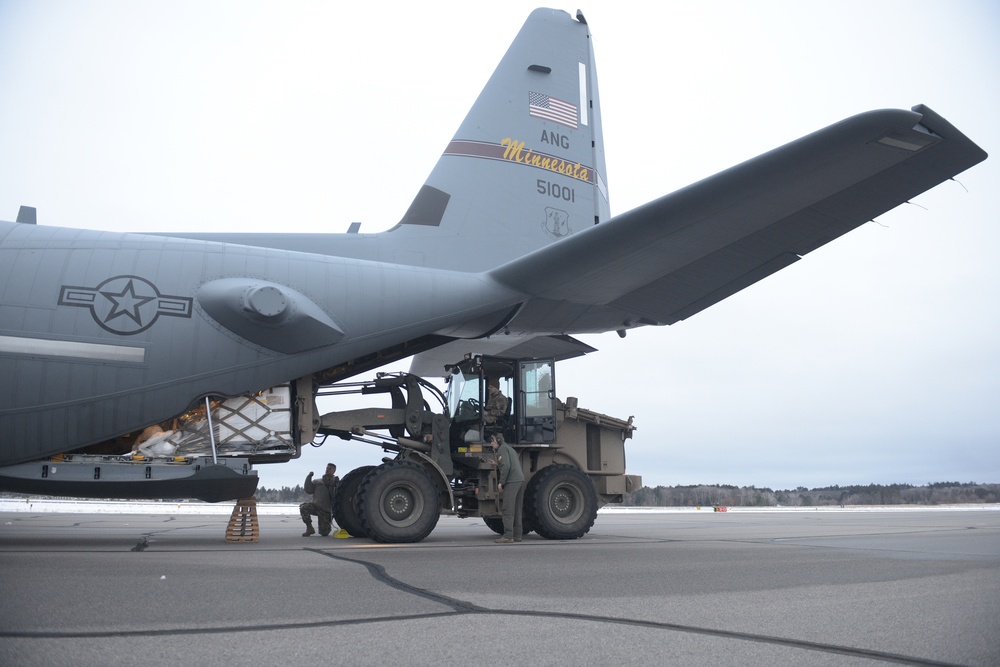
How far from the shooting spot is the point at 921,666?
3.07 metres

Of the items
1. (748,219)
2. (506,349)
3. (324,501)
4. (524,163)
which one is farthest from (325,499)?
(748,219)

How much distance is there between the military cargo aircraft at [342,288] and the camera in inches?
327

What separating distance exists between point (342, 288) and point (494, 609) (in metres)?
6.10

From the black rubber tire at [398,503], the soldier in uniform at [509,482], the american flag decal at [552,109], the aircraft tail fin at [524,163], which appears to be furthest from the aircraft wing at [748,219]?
the american flag decal at [552,109]

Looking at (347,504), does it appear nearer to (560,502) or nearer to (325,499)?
(325,499)

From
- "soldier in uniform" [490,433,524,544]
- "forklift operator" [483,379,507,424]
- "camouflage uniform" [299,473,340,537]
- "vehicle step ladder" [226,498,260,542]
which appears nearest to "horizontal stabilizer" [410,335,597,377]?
"forklift operator" [483,379,507,424]

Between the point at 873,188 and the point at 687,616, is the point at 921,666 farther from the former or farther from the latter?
the point at 873,188

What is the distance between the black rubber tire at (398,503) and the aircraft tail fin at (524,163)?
3.03 m

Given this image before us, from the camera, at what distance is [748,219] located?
9195mm

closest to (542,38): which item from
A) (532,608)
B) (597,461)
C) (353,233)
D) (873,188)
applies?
(353,233)

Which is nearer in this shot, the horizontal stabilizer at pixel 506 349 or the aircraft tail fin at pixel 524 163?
the aircraft tail fin at pixel 524 163

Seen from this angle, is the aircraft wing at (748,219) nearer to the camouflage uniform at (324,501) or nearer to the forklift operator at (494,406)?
the forklift operator at (494,406)

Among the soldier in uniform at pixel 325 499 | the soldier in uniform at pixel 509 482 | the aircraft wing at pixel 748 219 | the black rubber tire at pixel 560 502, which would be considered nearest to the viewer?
the aircraft wing at pixel 748 219

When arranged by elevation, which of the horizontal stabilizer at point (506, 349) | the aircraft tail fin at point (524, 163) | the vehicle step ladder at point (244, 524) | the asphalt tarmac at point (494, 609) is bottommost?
the asphalt tarmac at point (494, 609)
